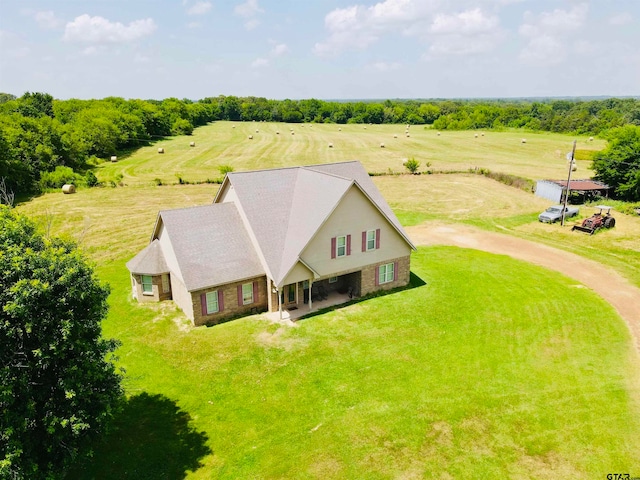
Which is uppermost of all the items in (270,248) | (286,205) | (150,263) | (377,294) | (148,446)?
(286,205)

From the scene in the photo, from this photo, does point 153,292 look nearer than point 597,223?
Yes

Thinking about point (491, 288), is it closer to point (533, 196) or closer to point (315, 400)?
point (315, 400)

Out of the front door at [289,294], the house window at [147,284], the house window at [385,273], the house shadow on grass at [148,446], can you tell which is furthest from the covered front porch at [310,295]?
the house shadow on grass at [148,446]

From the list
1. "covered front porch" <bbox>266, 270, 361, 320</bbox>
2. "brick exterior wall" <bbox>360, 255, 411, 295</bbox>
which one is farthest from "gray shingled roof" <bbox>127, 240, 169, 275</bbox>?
"brick exterior wall" <bbox>360, 255, 411, 295</bbox>

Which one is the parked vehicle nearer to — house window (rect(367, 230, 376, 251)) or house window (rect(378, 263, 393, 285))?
house window (rect(378, 263, 393, 285))

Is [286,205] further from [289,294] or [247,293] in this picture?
[247,293]

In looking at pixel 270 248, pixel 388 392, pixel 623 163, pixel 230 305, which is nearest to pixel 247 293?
pixel 230 305

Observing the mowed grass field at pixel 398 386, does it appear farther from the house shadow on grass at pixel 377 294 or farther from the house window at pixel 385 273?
the house window at pixel 385 273
